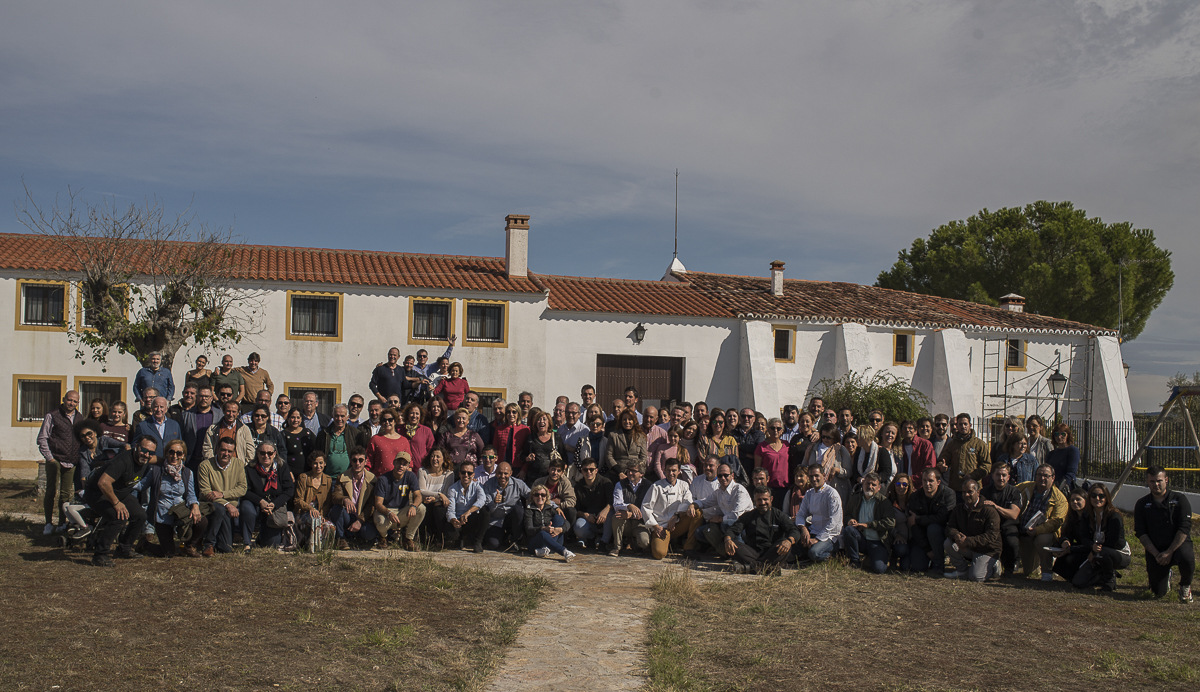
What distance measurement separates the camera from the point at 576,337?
22328 mm

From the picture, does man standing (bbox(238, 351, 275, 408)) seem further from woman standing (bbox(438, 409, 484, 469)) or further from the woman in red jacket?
the woman in red jacket

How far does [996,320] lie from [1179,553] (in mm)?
19080

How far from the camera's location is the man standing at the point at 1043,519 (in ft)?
30.9

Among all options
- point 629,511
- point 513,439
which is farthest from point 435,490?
point 629,511

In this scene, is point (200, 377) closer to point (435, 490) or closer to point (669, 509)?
point (435, 490)

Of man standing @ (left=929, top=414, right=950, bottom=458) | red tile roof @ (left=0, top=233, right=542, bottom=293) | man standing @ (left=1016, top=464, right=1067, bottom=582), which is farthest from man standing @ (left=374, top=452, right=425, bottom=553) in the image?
red tile roof @ (left=0, top=233, right=542, bottom=293)

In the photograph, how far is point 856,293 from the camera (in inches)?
1125

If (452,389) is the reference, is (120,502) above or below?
→ below

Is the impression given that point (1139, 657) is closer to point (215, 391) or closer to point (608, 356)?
point (215, 391)

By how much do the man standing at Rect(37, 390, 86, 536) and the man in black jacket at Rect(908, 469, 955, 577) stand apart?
9.12 metres

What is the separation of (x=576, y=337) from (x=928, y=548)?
44.4ft

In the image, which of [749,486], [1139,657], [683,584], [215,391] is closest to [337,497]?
[215,391]

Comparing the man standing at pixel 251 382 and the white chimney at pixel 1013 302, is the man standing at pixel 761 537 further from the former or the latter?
the white chimney at pixel 1013 302

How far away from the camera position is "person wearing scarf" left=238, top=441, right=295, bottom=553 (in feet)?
31.1
